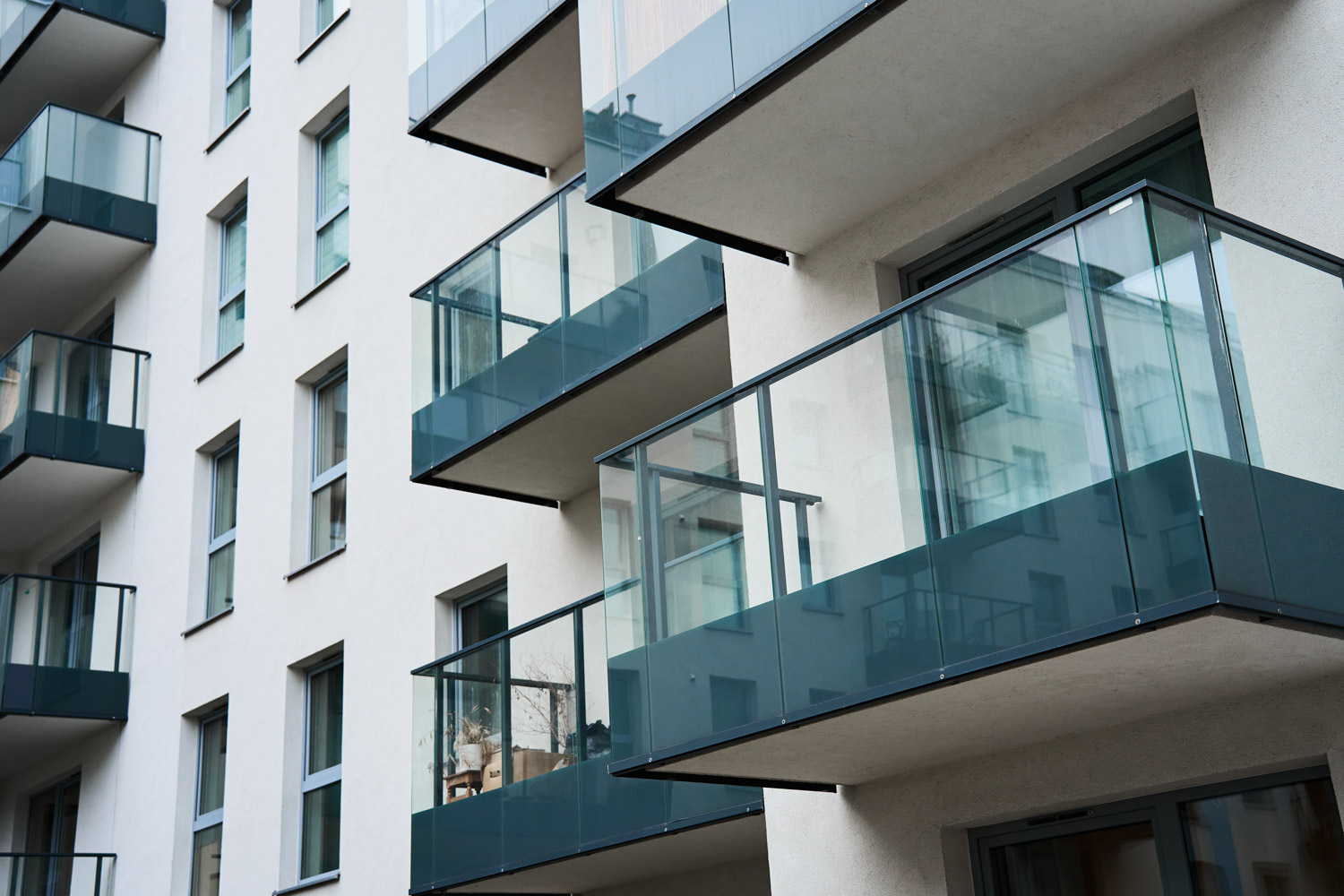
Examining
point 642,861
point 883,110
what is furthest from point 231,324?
point 883,110

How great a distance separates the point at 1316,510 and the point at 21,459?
15549 millimetres

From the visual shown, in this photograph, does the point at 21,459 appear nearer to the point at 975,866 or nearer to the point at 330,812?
the point at 330,812

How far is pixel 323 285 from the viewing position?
14.9 m

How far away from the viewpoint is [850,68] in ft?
22.8

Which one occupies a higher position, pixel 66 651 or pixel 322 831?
pixel 66 651

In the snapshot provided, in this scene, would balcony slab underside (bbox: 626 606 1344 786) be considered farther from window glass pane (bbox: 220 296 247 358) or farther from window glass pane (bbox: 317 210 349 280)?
window glass pane (bbox: 220 296 247 358)

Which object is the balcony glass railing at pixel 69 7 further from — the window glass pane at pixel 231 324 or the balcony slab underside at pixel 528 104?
the balcony slab underside at pixel 528 104

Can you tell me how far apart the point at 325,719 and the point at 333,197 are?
537 cm

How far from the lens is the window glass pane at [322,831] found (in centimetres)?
1320

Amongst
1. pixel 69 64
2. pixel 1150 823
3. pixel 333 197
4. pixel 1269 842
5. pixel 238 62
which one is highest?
pixel 69 64

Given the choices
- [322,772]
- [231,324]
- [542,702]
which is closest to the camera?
[542,702]

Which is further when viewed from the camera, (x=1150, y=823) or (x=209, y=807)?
(x=209, y=807)

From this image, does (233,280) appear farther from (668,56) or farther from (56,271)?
(668,56)

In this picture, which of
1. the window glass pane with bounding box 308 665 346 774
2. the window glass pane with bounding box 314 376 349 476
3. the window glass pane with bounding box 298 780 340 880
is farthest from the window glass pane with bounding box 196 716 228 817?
the window glass pane with bounding box 314 376 349 476
